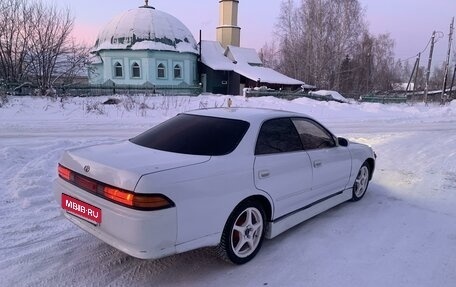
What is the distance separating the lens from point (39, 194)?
5297 mm

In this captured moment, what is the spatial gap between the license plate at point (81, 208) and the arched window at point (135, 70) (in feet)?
111

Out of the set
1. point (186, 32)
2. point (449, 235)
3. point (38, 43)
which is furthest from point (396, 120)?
point (186, 32)

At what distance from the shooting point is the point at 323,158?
457 centimetres

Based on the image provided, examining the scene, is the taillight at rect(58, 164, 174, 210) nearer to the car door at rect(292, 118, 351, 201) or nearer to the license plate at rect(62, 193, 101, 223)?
the license plate at rect(62, 193, 101, 223)

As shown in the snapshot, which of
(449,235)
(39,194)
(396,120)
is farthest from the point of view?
(396,120)

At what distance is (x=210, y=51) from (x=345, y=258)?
39369mm

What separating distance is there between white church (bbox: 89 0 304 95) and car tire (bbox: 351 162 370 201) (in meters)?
28.4

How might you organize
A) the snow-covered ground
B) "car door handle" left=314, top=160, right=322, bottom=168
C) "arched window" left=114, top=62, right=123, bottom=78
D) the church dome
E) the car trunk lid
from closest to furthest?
1. the car trunk lid
2. the snow-covered ground
3. "car door handle" left=314, top=160, right=322, bottom=168
4. the church dome
5. "arched window" left=114, top=62, right=123, bottom=78

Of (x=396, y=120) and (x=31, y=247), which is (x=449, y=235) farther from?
(x=396, y=120)

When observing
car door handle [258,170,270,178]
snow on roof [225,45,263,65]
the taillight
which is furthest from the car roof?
snow on roof [225,45,263,65]

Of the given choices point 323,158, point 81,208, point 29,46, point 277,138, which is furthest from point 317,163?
point 29,46

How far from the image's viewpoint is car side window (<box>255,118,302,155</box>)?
12.7 feet

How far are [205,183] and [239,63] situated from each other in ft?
123

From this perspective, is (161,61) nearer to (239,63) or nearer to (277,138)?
(239,63)
